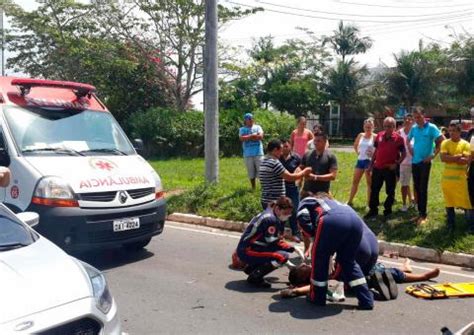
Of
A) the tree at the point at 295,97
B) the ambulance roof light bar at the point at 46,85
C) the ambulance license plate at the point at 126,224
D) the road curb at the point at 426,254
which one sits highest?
the tree at the point at 295,97

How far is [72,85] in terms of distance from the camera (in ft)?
25.6

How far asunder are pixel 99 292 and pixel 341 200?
25.2 ft

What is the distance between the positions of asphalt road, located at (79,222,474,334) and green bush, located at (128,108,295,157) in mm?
14202

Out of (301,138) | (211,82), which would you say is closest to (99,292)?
(301,138)

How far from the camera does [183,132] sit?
2142 cm

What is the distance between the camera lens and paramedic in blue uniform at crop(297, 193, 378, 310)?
5539 millimetres

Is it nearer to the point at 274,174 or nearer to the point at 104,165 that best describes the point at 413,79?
the point at 274,174

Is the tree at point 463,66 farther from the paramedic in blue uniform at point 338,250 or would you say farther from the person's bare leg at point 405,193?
the paramedic in blue uniform at point 338,250

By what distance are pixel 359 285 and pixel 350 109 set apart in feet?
136

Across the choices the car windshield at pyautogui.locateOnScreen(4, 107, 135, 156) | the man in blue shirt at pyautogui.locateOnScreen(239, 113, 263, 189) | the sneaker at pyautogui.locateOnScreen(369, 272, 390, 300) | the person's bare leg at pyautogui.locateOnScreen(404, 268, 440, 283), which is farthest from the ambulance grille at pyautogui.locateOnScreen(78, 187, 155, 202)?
the man in blue shirt at pyautogui.locateOnScreen(239, 113, 263, 189)

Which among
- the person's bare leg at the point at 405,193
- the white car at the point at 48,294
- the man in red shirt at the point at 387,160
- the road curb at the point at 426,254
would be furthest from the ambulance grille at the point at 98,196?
the person's bare leg at the point at 405,193

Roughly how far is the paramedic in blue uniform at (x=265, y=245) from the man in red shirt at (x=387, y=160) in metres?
3.14

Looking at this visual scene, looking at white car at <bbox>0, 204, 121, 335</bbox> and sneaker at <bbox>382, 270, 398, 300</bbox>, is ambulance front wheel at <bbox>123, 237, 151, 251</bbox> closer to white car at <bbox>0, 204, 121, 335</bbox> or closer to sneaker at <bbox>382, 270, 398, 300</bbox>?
sneaker at <bbox>382, 270, 398, 300</bbox>

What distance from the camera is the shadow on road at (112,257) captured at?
711cm
